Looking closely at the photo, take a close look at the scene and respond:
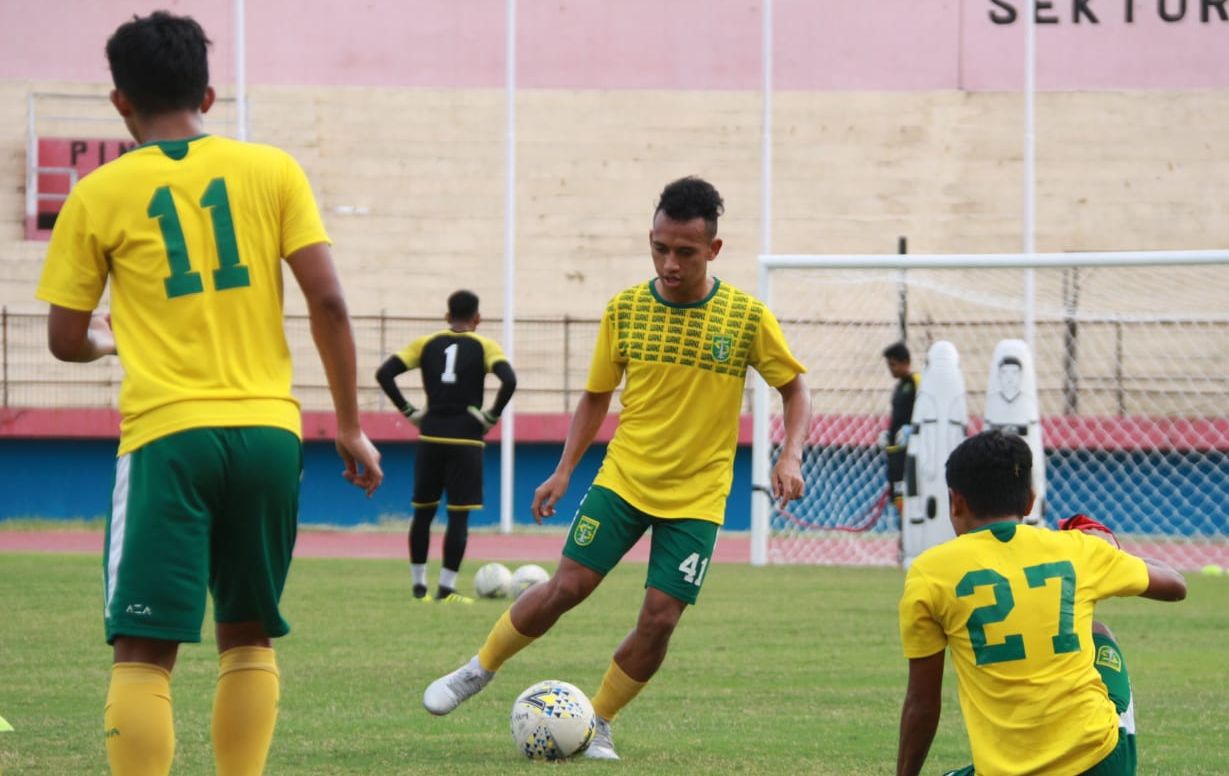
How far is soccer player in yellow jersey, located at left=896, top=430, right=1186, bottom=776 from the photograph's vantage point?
14.3 ft

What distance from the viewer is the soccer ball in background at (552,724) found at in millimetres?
6477

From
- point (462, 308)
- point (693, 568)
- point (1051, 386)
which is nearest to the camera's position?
point (693, 568)

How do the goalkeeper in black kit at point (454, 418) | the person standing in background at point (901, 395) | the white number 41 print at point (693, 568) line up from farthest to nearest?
1. the person standing in background at point (901, 395)
2. the goalkeeper in black kit at point (454, 418)
3. the white number 41 print at point (693, 568)

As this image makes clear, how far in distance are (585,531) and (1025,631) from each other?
253 cm

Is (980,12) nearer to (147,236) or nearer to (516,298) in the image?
(516,298)

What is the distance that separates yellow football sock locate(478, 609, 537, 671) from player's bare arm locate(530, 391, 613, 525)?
0.41 m

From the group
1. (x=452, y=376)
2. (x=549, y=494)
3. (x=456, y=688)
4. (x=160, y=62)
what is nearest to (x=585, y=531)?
(x=549, y=494)

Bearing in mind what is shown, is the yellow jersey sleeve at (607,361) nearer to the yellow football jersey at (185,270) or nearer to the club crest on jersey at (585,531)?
the club crest on jersey at (585,531)

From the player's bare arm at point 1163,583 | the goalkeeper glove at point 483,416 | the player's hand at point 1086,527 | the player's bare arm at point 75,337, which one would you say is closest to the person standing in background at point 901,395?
the goalkeeper glove at point 483,416

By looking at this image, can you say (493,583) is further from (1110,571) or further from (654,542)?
(1110,571)

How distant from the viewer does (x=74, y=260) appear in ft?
14.1

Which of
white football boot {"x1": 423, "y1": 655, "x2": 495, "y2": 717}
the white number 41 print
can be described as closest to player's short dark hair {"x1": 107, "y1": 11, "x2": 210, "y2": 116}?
the white number 41 print

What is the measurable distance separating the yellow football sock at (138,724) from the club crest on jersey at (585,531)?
8.31 feet

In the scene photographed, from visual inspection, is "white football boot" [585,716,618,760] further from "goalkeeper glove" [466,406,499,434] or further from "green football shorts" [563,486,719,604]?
"goalkeeper glove" [466,406,499,434]
